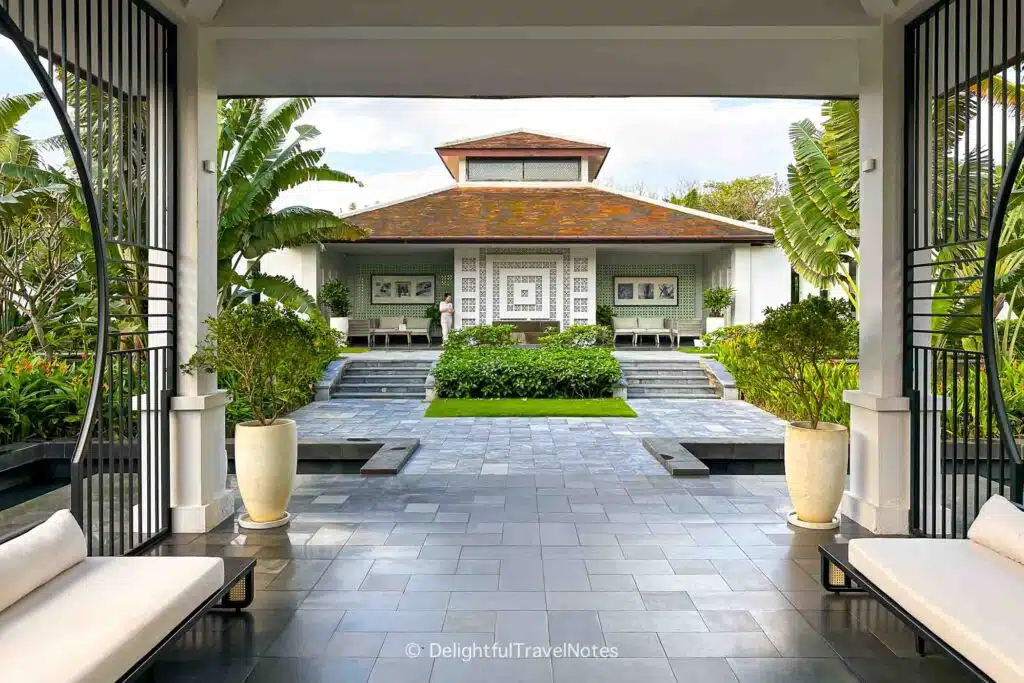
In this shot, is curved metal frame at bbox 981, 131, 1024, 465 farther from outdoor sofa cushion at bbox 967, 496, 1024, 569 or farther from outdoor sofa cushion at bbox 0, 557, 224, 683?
outdoor sofa cushion at bbox 0, 557, 224, 683

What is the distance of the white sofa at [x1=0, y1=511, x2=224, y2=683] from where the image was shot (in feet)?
9.02

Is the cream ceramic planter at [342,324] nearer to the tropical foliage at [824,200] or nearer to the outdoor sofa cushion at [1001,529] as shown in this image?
the tropical foliage at [824,200]

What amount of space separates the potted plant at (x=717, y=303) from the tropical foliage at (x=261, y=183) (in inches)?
548

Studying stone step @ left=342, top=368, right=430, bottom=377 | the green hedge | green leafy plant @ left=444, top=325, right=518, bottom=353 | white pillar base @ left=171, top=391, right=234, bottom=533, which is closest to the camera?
white pillar base @ left=171, top=391, right=234, bottom=533

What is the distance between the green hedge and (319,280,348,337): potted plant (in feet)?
25.3

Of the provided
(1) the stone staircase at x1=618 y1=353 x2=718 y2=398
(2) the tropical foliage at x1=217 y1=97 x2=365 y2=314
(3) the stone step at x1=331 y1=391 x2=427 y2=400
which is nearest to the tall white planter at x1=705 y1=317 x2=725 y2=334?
(1) the stone staircase at x1=618 y1=353 x2=718 y2=398

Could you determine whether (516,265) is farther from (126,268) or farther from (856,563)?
(856,563)

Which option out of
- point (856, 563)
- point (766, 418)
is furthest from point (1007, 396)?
point (856, 563)

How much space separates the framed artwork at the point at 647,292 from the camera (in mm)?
26219

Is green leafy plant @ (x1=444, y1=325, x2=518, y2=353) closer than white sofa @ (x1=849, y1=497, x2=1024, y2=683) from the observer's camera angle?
No

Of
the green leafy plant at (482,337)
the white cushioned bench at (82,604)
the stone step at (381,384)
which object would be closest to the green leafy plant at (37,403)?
the stone step at (381,384)

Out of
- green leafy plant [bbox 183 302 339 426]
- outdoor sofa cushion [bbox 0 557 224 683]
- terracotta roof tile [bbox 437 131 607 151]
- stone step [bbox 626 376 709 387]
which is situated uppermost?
terracotta roof tile [bbox 437 131 607 151]

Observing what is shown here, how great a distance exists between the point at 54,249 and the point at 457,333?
909cm

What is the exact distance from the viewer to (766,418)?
13.3 meters
